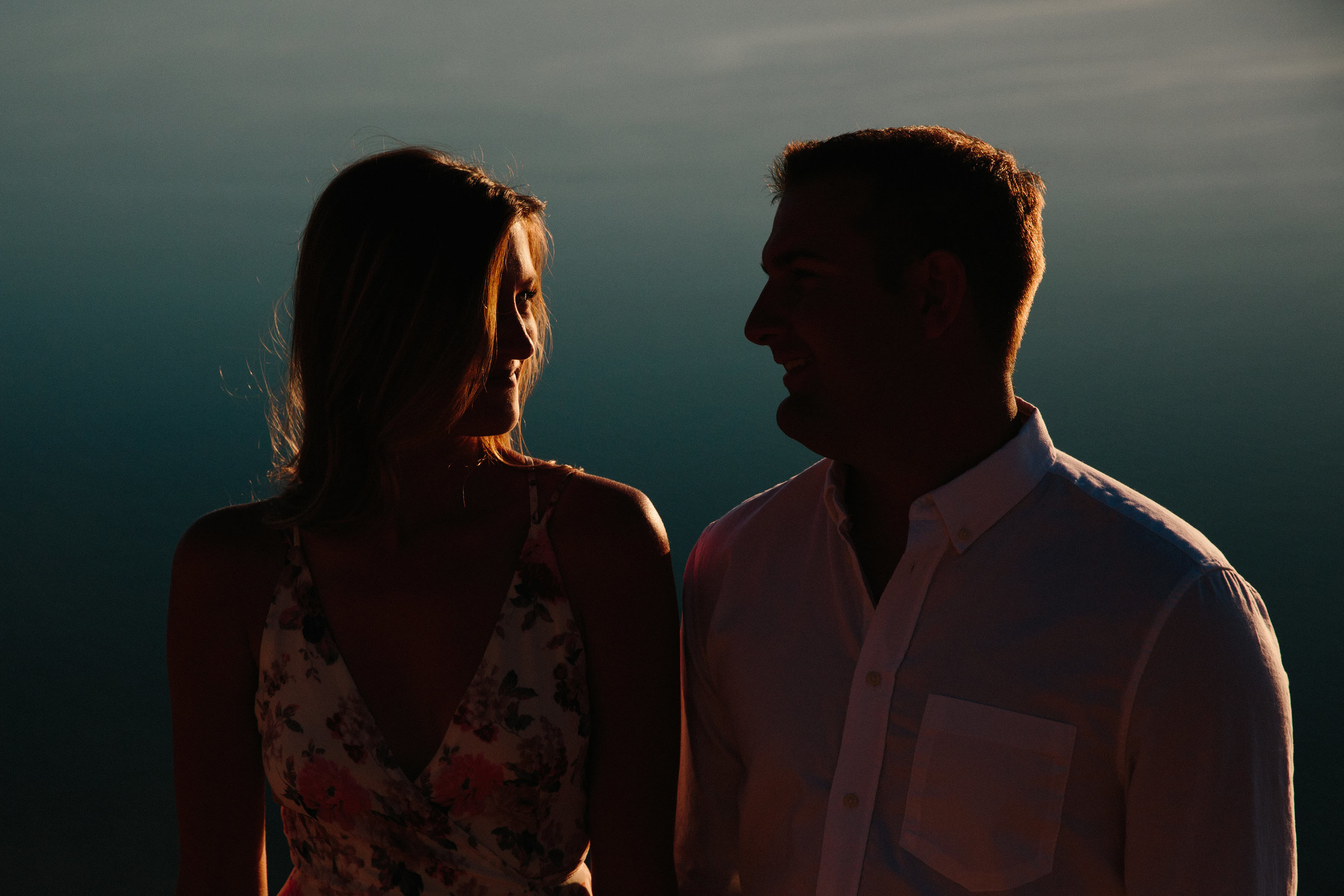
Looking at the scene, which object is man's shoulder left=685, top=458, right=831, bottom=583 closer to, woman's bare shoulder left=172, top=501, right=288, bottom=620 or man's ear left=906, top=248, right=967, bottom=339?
man's ear left=906, top=248, right=967, bottom=339

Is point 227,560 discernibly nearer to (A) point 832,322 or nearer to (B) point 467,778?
(B) point 467,778

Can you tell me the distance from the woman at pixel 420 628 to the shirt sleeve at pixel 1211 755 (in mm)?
509

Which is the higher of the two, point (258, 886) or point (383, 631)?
point (383, 631)

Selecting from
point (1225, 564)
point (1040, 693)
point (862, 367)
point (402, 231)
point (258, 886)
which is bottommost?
point (258, 886)

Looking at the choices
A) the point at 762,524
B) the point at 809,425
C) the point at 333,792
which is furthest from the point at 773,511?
the point at 333,792

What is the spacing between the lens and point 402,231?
47.5 inches

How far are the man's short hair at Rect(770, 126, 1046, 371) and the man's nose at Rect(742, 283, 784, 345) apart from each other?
0.44 ft

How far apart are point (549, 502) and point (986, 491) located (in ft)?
1.65

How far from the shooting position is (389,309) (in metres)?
1.21

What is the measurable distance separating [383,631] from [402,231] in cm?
47

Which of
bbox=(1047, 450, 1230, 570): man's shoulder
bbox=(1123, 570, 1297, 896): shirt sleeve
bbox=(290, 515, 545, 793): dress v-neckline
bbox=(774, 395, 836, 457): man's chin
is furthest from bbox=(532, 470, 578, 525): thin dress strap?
bbox=(1123, 570, 1297, 896): shirt sleeve

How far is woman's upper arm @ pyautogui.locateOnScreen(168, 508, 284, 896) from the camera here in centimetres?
124

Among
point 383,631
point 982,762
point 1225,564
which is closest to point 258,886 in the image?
point 383,631

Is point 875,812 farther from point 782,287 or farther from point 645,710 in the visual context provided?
point 782,287
